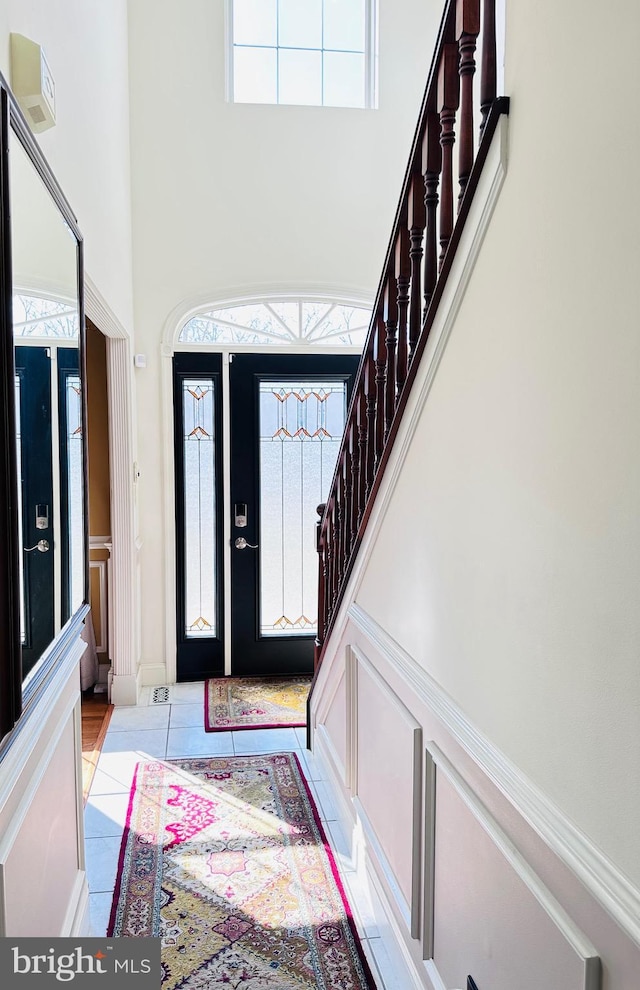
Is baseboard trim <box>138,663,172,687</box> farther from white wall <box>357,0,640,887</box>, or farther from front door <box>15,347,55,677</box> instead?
white wall <box>357,0,640,887</box>

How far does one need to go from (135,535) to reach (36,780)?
9.19 feet

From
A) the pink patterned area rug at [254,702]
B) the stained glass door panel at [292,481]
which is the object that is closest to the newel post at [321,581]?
the pink patterned area rug at [254,702]

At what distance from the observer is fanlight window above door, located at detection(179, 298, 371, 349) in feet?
15.0

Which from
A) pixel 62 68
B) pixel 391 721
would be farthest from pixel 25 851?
pixel 62 68

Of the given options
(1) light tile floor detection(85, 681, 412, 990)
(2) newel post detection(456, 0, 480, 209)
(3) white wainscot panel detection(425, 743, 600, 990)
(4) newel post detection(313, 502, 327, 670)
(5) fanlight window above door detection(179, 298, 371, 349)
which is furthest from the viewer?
(5) fanlight window above door detection(179, 298, 371, 349)

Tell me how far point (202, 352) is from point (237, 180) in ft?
3.48

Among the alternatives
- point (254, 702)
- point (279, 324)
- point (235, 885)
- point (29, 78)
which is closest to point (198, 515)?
point (254, 702)

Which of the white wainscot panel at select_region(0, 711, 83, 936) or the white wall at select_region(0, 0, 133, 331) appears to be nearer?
the white wainscot panel at select_region(0, 711, 83, 936)

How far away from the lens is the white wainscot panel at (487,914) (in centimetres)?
109

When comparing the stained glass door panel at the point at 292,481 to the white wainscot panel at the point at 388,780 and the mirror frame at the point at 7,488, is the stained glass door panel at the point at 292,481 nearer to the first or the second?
the white wainscot panel at the point at 388,780

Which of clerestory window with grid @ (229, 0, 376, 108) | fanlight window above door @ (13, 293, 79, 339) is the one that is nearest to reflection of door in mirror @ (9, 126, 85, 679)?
fanlight window above door @ (13, 293, 79, 339)

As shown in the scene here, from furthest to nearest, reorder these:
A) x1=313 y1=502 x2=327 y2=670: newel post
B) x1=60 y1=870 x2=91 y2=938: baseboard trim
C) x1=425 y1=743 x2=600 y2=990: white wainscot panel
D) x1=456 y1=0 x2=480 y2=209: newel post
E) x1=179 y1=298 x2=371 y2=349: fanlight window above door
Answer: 1. x1=179 y1=298 x2=371 y2=349: fanlight window above door
2. x1=313 y1=502 x2=327 y2=670: newel post
3. x1=60 y1=870 x2=91 y2=938: baseboard trim
4. x1=456 y1=0 x2=480 y2=209: newel post
5. x1=425 y1=743 x2=600 y2=990: white wainscot panel

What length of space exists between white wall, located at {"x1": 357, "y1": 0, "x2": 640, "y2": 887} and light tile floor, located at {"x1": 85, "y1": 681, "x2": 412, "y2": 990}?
3.66 ft

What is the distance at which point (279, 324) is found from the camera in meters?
4.62
